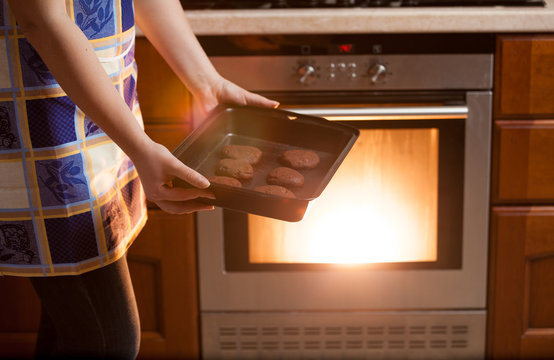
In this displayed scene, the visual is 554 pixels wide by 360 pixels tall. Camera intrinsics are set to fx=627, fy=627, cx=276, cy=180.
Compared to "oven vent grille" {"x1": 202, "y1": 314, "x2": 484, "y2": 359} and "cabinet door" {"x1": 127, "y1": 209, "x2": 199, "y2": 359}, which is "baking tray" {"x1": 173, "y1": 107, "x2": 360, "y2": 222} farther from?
"oven vent grille" {"x1": 202, "y1": 314, "x2": 484, "y2": 359}

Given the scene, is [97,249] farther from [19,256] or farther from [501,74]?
[501,74]

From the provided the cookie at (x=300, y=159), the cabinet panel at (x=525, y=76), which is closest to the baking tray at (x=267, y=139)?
the cookie at (x=300, y=159)

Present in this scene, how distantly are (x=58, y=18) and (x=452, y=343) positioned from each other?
3.89ft

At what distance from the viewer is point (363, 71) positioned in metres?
1.35

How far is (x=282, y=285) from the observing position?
4.83 feet

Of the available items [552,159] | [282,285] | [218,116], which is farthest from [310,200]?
[552,159]

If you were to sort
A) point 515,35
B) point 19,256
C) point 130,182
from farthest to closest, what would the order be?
point 515,35, point 130,182, point 19,256

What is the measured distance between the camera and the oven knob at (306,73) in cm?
134

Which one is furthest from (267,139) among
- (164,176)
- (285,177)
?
(164,176)

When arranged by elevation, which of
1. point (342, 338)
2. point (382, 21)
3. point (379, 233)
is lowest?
point (342, 338)

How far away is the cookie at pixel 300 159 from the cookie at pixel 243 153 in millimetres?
43

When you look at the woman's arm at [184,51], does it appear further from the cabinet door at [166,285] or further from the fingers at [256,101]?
the cabinet door at [166,285]

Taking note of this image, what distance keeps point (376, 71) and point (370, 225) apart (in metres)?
0.35

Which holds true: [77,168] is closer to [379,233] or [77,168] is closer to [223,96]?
[223,96]
